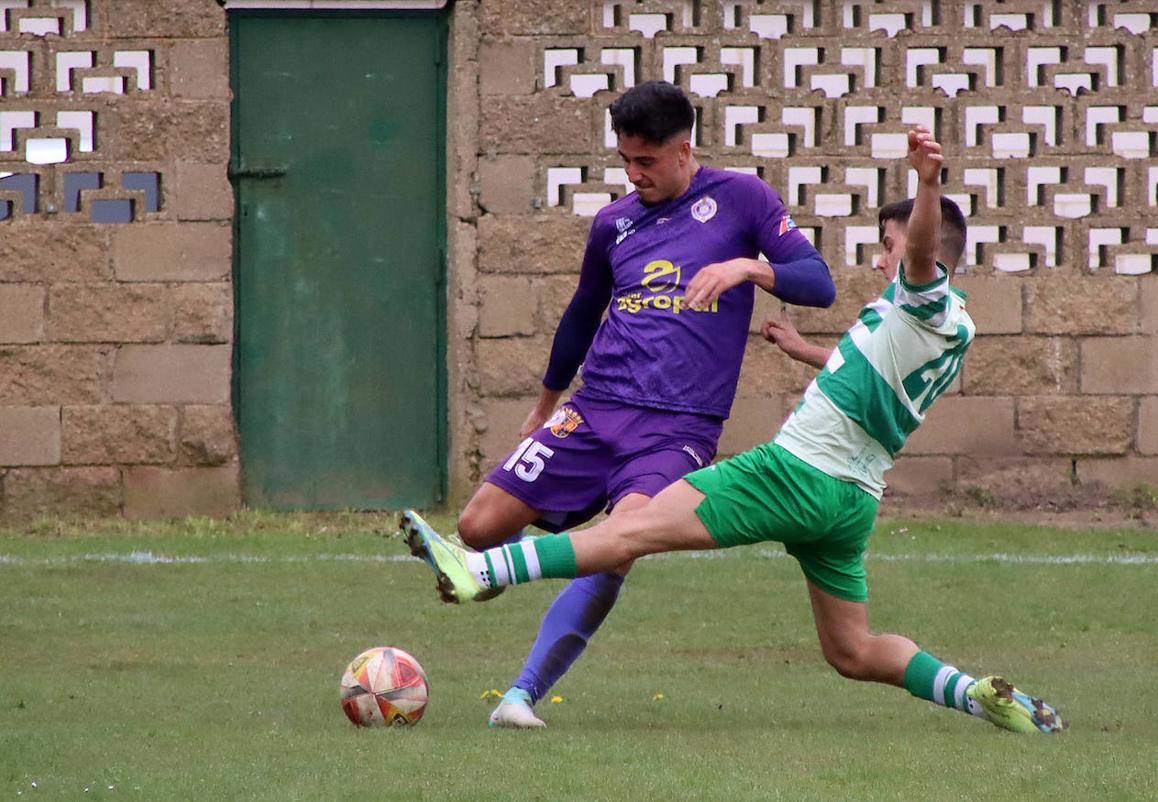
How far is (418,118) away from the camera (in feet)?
41.1

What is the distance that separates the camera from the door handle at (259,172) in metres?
12.4

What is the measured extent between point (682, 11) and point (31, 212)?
448cm

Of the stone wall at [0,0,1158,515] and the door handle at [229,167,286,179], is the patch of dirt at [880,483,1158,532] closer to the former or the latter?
the stone wall at [0,0,1158,515]

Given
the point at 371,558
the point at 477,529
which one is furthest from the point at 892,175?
the point at 477,529

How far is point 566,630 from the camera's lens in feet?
21.4

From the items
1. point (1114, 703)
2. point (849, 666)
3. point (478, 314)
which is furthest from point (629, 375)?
point (478, 314)

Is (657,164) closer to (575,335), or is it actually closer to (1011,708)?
(575,335)

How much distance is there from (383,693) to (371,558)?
188 inches

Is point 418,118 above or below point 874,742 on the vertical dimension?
above

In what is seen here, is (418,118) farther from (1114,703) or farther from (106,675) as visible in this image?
(1114,703)

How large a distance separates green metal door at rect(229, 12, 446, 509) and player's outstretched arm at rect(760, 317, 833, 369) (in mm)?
6349

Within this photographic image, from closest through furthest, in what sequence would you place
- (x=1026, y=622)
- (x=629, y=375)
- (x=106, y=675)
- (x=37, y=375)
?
1. (x=629, y=375)
2. (x=106, y=675)
3. (x=1026, y=622)
4. (x=37, y=375)

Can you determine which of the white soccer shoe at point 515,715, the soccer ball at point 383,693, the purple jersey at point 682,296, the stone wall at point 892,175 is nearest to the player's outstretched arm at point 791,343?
the purple jersey at point 682,296

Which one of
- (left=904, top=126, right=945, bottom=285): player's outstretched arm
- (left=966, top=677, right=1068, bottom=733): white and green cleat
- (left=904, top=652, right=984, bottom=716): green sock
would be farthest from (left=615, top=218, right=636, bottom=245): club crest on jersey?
(left=966, top=677, right=1068, bottom=733): white and green cleat
